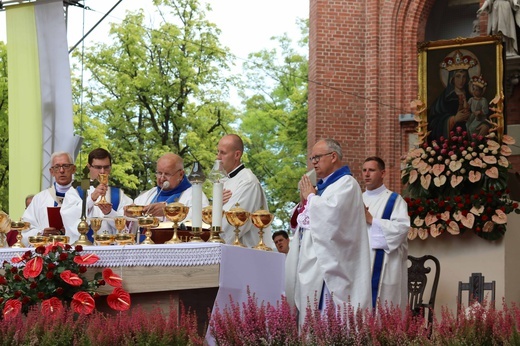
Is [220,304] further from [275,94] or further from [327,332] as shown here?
[275,94]

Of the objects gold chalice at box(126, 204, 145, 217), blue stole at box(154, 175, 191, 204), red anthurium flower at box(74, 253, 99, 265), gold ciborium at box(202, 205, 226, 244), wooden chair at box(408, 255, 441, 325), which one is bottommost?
wooden chair at box(408, 255, 441, 325)

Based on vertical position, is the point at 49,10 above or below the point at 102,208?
above

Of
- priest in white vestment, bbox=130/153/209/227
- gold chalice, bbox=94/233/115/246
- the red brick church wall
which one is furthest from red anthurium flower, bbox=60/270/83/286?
the red brick church wall

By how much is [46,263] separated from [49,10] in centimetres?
699

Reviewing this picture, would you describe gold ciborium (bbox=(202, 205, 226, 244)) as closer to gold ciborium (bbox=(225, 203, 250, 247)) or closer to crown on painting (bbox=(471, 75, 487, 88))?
gold ciborium (bbox=(225, 203, 250, 247))

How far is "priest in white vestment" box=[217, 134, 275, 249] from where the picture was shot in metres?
8.48

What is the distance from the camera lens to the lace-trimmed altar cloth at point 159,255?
6.96 m

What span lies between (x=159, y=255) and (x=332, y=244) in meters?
1.48

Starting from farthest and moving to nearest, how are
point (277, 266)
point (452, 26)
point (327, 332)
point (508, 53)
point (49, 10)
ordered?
point (452, 26), point (508, 53), point (49, 10), point (277, 266), point (327, 332)

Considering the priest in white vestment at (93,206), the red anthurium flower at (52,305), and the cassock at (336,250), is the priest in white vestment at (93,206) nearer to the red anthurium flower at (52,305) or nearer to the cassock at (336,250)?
the red anthurium flower at (52,305)

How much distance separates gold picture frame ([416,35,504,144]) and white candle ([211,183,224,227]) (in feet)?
26.5

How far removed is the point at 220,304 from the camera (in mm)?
6969

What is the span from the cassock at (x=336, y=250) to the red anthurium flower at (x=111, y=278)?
150 cm

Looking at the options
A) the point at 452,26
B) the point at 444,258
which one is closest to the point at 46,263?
the point at 444,258
